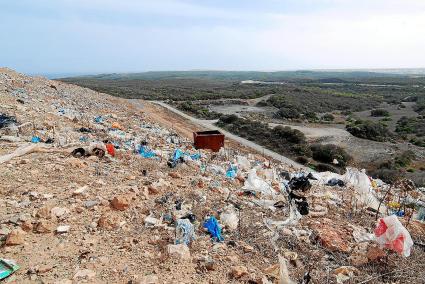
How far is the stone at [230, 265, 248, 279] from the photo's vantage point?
348cm

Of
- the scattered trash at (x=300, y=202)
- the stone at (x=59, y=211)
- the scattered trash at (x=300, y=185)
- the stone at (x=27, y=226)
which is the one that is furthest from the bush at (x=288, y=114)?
the stone at (x=27, y=226)

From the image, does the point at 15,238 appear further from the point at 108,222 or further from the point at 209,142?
the point at 209,142

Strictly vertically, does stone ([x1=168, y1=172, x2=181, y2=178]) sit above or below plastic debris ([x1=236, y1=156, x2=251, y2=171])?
above

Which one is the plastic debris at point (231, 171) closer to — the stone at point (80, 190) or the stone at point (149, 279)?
the stone at point (80, 190)

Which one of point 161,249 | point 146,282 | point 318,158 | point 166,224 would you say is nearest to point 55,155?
point 166,224

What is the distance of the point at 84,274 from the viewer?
325cm

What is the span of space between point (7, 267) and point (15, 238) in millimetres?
386

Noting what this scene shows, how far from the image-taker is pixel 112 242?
3.80m

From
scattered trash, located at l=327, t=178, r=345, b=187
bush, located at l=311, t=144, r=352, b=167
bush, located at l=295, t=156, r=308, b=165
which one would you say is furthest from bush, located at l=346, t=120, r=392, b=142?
scattered trash, located at l=327, t=178, r=345, b=187

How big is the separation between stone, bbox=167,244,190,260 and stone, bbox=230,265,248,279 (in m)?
0.48

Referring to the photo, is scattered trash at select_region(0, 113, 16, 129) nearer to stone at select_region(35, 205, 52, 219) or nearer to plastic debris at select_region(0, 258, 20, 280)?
stone at select_region(35, 205, 52, 219)

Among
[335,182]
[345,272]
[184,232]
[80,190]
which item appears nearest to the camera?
[345,272]

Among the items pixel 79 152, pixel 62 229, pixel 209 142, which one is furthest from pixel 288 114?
pixel 62 229

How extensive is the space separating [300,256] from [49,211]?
9.42 feet
